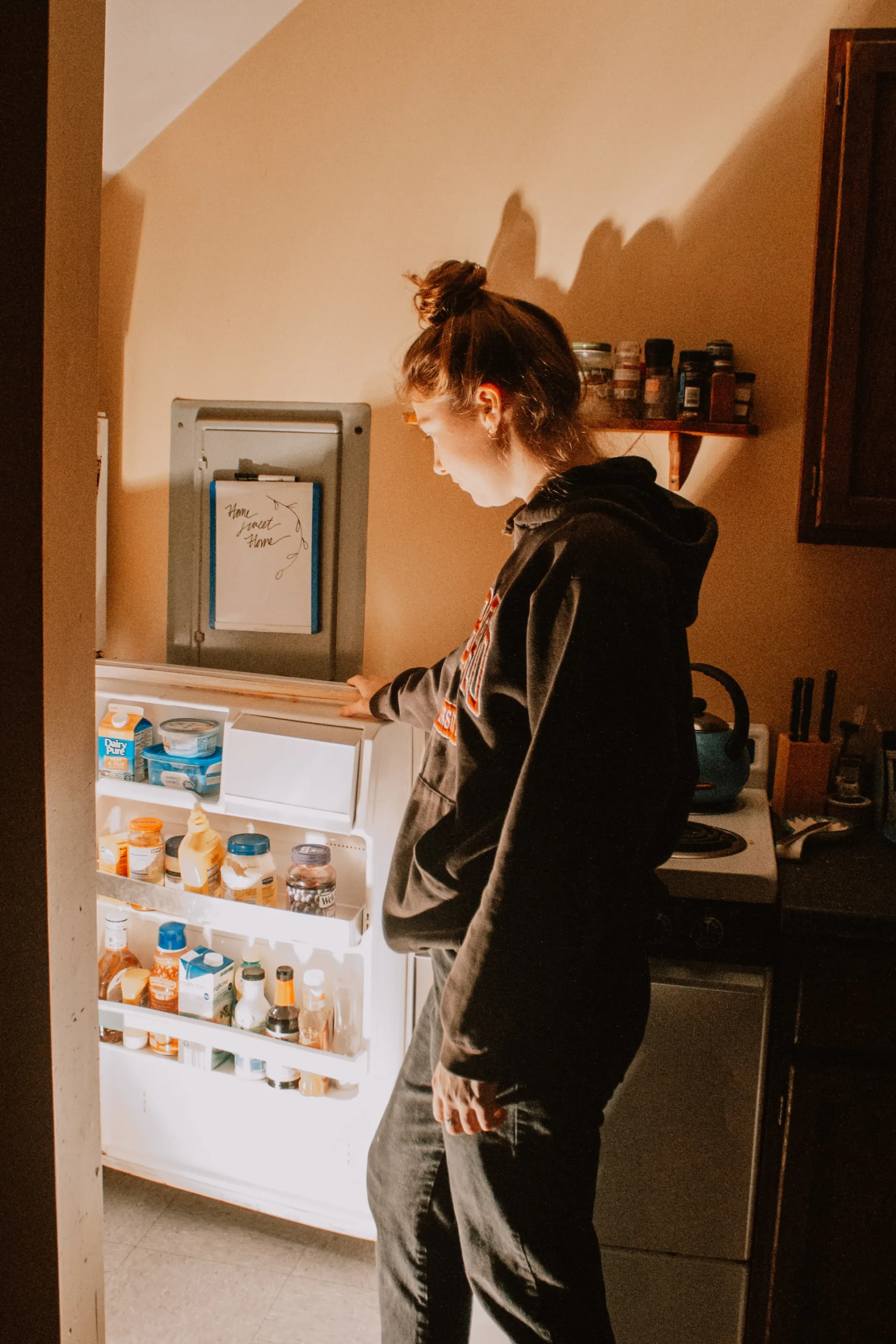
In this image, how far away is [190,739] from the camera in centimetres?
173

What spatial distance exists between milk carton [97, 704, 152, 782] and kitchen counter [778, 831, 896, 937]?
1.15 meters

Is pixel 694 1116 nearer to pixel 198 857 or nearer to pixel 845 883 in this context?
pixel 845 883

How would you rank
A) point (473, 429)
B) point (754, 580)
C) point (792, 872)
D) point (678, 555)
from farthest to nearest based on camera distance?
point (754, 580) → point (792, 872) → point (473, 429) → point (678, 555)

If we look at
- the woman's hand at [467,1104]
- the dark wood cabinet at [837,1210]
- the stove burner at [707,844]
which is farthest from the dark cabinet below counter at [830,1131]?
the woman's hand at [467,1104]

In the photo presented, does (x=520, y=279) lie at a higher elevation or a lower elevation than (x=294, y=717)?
higher

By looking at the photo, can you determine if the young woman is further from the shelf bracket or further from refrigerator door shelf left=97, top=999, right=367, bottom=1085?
the shelf bracket

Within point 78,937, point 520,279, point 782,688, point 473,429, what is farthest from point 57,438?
point 782,688

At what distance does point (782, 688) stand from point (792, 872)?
1.51ft

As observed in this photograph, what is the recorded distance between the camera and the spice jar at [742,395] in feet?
5.42

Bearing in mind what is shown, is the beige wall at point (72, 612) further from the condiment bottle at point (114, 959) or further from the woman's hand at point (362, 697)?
the condiment bottle at point (114, 959)

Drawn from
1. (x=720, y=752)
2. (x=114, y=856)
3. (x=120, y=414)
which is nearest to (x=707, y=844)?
(x=720, y=752)

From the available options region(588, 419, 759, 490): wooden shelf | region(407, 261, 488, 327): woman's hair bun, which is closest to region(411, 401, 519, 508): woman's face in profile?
region(407, 261, 488, 327): woman's hair bun

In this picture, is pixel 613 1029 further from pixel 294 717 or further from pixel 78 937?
pixel 294 717

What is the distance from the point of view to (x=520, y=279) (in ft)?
5.88
